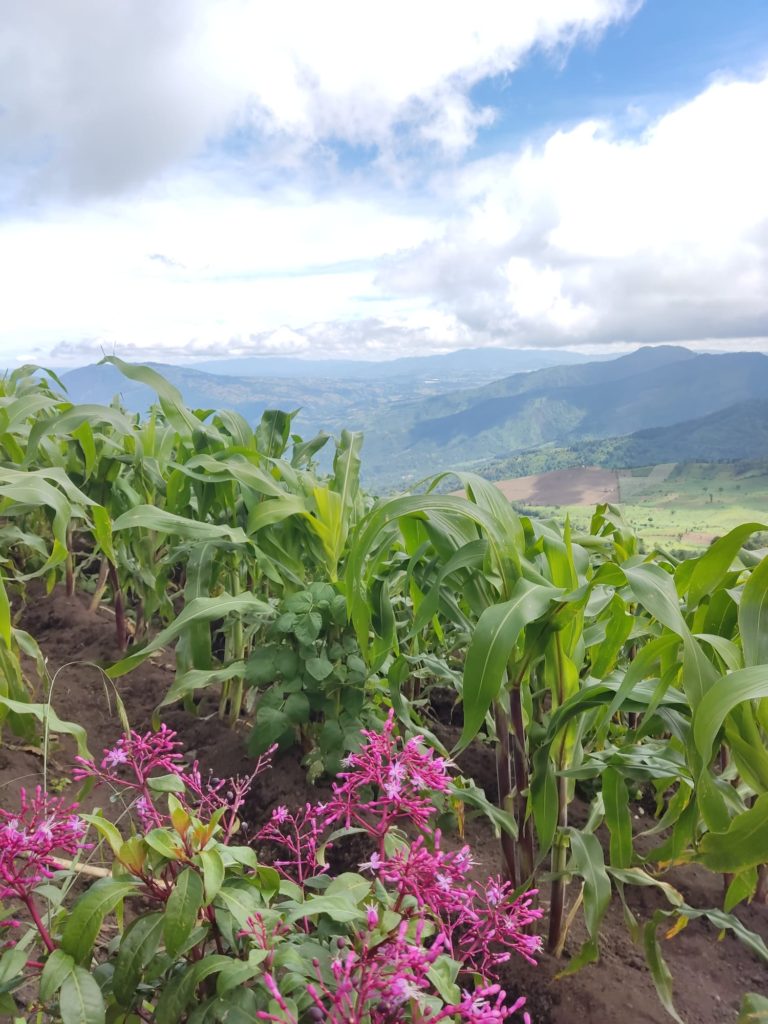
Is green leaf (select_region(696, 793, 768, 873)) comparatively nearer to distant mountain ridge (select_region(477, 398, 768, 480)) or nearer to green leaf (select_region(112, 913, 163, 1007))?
green leaf (select_region(112, 913, 163, 1007))

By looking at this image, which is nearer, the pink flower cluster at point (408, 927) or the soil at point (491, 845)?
the pink flower cluster at point (408, 927)

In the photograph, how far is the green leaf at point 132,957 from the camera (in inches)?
21.4

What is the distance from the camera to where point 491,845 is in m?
1.45

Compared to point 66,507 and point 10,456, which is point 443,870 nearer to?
point 66,507

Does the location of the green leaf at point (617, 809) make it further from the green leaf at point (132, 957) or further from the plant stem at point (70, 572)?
the plant stem at point (70, 572)

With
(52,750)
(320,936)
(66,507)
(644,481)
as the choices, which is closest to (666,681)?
(320,936)

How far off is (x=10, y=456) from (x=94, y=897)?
196cm

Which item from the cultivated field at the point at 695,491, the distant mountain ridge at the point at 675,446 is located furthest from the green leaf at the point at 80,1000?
the distant mountain ridge at the point at 675,446

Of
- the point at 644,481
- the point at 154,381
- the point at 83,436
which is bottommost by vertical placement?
the point at 644,481

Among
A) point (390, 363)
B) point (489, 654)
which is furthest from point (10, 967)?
point (390, 363)

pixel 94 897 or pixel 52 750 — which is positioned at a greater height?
pixel 94 897

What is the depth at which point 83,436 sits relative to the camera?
197cm

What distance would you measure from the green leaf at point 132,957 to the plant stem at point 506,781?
676 mm

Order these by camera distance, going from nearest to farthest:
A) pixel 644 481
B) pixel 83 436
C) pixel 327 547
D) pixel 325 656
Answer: pixel 325 656
pixel 327 547
pixel 83 436
pixel 644 481
